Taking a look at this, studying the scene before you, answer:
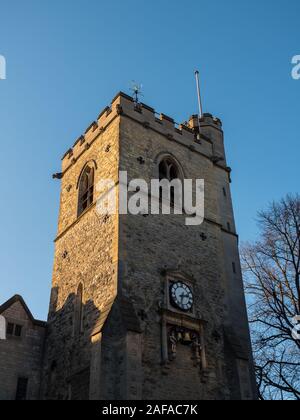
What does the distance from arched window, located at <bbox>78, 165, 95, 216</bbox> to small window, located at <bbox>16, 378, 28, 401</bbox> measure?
718 centimetres

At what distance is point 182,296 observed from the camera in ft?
61.4

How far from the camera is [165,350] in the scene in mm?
16891

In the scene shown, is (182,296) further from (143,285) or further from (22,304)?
(22,304)

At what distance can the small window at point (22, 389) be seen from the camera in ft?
61.5

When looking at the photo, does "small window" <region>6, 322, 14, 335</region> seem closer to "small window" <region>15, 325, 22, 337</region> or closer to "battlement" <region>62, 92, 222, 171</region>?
"small window" <region>15, 325, 22, 337</region>

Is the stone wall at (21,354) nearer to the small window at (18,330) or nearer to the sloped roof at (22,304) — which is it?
the sloped roof at (22,304)

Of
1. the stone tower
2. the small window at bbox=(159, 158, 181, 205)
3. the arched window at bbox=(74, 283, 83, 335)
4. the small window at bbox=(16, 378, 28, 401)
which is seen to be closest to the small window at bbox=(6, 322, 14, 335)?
the stone tower

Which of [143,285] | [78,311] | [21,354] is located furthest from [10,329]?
[143,285]

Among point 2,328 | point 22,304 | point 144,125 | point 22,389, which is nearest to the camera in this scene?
point 22,389

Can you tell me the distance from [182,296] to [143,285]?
169cm

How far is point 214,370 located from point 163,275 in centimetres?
372
